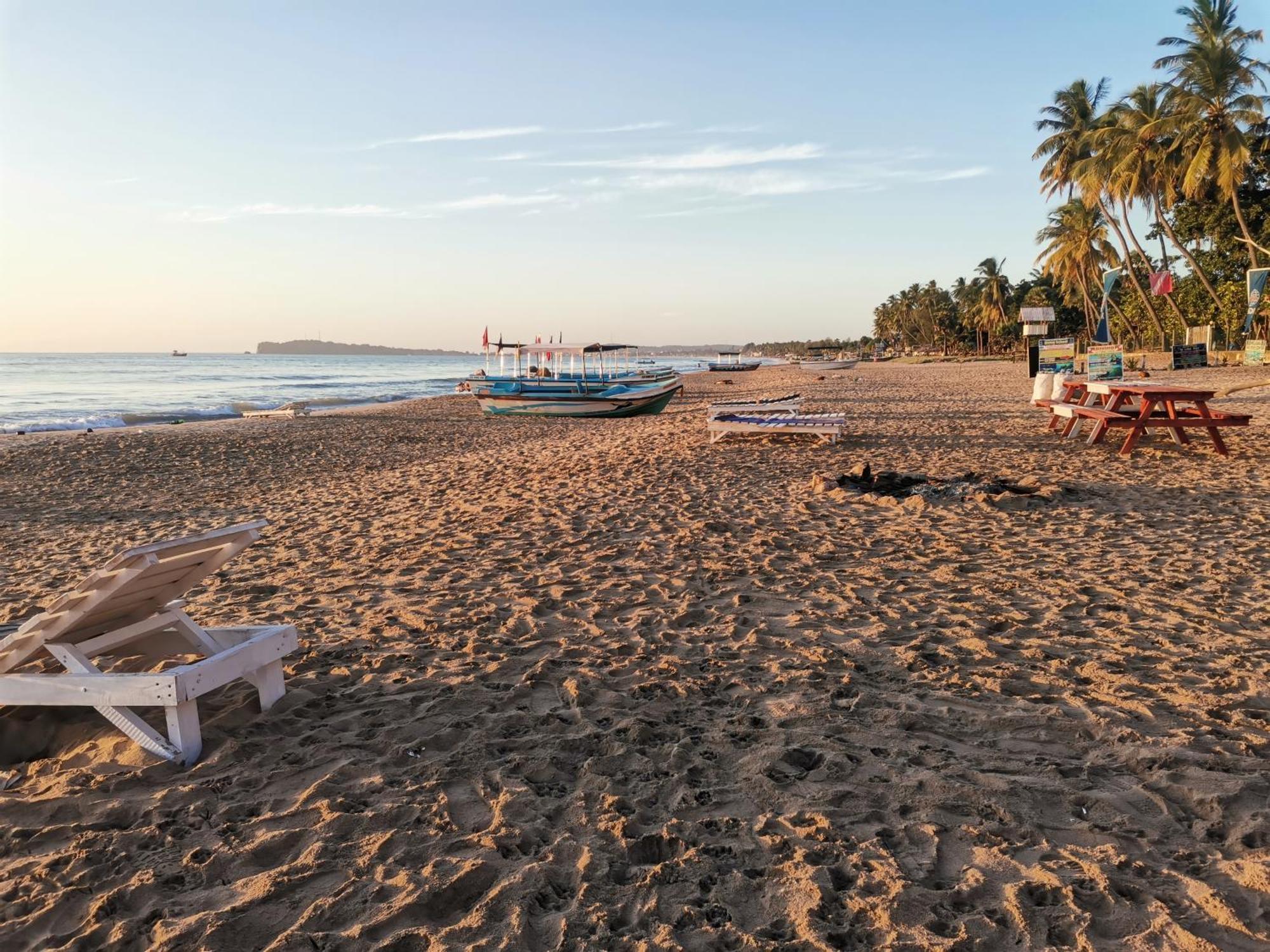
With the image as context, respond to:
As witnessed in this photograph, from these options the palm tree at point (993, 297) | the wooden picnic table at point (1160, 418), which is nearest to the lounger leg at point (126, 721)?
the wooden picnic table at point (1160, 418)

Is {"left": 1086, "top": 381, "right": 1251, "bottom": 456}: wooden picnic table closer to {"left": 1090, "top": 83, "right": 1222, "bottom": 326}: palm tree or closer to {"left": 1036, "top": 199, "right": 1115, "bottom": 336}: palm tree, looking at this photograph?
{"left": 1090, "top": 83, "right": 1222, "bottom": 326}: palm tree

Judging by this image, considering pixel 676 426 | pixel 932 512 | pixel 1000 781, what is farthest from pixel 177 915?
pixel 676 426

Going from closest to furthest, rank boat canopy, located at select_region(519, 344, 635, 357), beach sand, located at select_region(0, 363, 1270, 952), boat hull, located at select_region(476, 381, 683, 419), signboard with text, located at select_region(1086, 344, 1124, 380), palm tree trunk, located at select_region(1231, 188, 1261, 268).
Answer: beach sand, located at select_region(0, 363, 1270, 952)
signboard with text, located at select_region(1086, 344, 1124, 380)
boat hull, located at select_region(476, 381, 683, 419)
boat canopy, located at select_region(519, 344, 635, 357)
palm tree trunk, located at select_region(1231, 188, 1261, 268)

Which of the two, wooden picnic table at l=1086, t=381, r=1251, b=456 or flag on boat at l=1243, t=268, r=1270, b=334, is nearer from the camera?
wooden picnic table at l=1086, t=381, r=1251, b=456

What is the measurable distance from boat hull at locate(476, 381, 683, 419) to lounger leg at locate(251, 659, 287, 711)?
18828mm

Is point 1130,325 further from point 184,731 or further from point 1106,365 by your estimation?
point 184,731

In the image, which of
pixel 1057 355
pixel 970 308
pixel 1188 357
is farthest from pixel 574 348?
pixel 970 308

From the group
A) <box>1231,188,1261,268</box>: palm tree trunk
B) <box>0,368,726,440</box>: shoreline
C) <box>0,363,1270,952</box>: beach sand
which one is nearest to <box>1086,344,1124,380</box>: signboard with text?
<box>0,363,1270,952</box>: beach sand

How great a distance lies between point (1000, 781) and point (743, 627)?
6.00ft

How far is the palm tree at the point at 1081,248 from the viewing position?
153 feet

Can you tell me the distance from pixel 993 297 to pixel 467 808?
76.7 m

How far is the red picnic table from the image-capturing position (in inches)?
406

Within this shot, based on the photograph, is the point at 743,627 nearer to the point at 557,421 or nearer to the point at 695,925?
the point at 695,925

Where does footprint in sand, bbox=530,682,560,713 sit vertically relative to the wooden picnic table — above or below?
below
